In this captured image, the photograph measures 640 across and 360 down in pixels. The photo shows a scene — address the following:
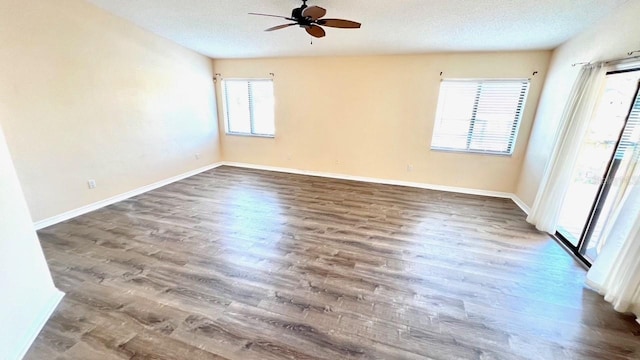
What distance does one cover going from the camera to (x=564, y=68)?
3.25m

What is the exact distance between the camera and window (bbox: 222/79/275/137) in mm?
5445

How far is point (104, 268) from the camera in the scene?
7.40ft

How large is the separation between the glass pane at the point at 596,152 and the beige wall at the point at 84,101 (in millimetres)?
6034

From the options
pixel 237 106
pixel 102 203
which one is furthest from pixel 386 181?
pixel 102 203

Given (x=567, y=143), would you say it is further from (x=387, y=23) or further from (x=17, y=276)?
(x=17, y=276)

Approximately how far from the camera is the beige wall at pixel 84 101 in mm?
2674

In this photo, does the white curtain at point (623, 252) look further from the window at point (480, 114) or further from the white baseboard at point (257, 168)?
the window at point (480, 114)

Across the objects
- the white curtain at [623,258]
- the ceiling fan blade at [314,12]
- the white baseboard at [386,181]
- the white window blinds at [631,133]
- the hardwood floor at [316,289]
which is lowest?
the hardwood floor at [316,289]

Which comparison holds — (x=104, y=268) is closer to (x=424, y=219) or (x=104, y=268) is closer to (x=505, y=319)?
(x=505, y=319)

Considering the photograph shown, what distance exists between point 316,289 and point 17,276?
6.51 feet

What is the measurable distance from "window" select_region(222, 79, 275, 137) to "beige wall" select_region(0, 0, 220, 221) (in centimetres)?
100

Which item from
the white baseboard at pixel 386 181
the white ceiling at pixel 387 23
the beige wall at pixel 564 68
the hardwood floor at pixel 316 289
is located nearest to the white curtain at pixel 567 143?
the beige wall at pixel 564 68

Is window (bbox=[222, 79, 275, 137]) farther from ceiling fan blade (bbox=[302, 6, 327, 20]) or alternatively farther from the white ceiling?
ceiling fan blade (bbox=[302, 6, 327, 20])

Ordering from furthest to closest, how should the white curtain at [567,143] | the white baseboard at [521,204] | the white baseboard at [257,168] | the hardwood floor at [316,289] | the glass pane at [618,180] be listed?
the white baseboard at [521,204]
the white baseboard at [257,168]
the white curtain at [567,143]
the glass pane at [618,180]
the hardwood floor at [316,289]
